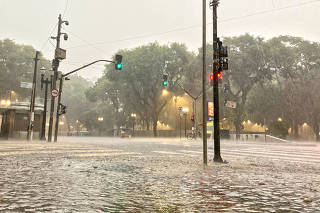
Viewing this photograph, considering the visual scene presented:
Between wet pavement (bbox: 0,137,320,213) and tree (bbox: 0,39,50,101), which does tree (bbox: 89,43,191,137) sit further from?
wet pavement (bbox: 0,137,320,213)

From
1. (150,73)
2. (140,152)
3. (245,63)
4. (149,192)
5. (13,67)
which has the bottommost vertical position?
(149,192)

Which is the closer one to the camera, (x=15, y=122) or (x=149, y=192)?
(x=149, y=192)

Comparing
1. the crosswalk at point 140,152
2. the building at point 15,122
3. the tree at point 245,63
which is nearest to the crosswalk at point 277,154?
the crosswalk at point 140,152

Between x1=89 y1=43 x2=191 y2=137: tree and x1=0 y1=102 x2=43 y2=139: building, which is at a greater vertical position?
x1=89 y1=43 x2=191 y2=137: tree

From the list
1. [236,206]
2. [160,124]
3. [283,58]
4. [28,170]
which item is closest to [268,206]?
[236,206]

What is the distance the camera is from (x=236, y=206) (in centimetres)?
434

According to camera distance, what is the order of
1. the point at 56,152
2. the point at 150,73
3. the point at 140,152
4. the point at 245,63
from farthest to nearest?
the point at 150,73 < the point at 245,63 < the point at 140,152 < the point at 56,152

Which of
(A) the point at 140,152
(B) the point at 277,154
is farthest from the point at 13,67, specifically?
(B) the point at 277,154

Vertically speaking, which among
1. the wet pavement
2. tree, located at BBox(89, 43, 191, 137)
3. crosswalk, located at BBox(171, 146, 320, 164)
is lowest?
the wet pavement

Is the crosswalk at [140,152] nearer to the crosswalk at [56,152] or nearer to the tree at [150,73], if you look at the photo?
the crosswalk at [56,152]

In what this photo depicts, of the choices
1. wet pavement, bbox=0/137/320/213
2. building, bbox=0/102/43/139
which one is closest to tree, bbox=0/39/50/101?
building, bbox=0/102/43/139

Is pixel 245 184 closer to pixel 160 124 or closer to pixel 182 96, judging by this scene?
pixel 182 96

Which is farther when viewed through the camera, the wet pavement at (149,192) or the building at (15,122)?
the building at (15,122)

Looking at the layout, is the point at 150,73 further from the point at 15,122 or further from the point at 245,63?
the point at 15,122
